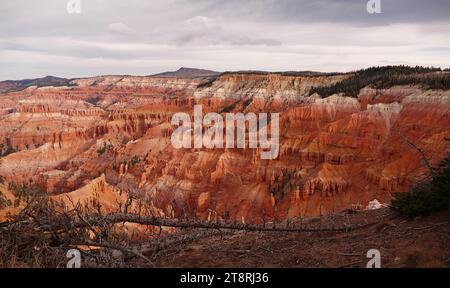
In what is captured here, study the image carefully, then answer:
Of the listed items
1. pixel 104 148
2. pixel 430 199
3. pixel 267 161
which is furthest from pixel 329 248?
pixel 104 148

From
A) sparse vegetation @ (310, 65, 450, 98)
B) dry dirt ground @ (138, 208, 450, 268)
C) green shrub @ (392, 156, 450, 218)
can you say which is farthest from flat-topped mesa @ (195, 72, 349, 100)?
dry dirt ground @ (138, 208, 450, 268)

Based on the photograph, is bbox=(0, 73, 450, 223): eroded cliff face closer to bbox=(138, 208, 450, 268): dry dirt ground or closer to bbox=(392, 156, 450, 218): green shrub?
bbox=(138, 208, 450, 268): dry dirt ground

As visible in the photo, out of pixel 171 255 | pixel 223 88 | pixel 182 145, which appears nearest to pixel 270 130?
pixel 182 145

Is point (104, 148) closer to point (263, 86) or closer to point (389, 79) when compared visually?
point (263, 86)

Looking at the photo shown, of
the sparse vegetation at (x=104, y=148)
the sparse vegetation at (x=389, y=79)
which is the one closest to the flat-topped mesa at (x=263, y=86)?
the sparse vegetation at (x=389, y=79)

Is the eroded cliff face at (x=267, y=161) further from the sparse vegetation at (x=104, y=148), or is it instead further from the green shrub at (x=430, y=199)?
the green shrub at (x=430, y=199)
